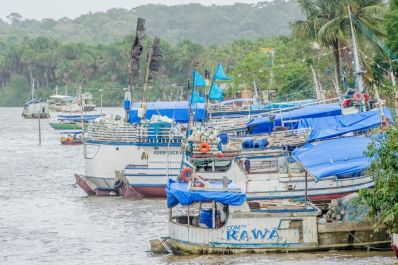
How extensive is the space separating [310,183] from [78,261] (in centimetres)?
1001

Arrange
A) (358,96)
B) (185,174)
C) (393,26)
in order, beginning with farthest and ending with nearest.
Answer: (393,26)
(358,96)
(185,174)

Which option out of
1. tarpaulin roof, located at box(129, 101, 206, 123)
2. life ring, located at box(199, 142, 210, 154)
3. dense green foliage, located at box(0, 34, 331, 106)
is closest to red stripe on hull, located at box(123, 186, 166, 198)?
tarpaulin roof, located at box(129, 101, 206, 123)

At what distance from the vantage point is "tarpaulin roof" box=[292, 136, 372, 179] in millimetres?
36812

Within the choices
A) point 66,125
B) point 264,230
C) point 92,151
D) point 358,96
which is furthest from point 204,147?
point 66,125

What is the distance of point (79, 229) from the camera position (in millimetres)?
40938

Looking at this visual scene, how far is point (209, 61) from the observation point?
15688 cm

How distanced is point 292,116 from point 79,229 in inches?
595

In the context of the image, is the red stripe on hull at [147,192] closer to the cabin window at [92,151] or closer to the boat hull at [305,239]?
the cabin window at [92,151]

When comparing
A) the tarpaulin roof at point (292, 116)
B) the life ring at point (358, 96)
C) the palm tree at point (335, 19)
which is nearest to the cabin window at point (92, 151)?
the tarpaulin roof at point (292, 116)

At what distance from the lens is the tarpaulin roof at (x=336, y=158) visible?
3681cm

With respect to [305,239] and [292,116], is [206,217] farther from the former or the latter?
[292,116]

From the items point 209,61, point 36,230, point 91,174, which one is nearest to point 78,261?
point 36,230

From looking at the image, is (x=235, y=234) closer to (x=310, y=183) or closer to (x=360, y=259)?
(x=360, y=259)

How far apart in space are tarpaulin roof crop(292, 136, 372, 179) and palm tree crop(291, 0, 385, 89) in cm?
1854
